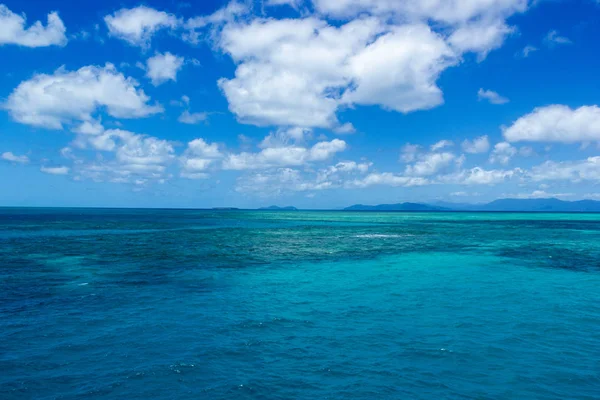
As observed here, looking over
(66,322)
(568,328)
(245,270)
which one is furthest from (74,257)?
(568,328)

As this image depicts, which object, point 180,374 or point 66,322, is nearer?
point 180,374

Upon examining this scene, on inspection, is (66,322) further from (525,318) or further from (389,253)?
(389,253)

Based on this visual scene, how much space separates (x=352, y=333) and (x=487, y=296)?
12439mm

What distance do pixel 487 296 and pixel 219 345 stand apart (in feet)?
60.0

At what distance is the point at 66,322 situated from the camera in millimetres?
18547

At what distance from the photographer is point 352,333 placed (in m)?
17.7

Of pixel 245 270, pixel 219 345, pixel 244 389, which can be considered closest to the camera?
pixel 244 389

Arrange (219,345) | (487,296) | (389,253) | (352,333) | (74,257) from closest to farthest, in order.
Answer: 1. (219,345)
2. (352,333)
3. (487,296)
4. (74,257)
5. (389,253)

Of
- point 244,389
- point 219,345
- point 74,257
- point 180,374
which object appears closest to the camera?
point 244,389

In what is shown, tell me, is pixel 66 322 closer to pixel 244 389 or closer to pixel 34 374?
pixel 34 374

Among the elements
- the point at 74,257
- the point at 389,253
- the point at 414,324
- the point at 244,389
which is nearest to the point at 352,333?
the point at 414,324

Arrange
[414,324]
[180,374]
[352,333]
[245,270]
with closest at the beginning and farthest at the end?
[180,374] < [352,333] < [414,324] < [245,270]

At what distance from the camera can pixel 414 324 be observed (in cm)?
1898

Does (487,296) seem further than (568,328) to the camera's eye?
Yes
